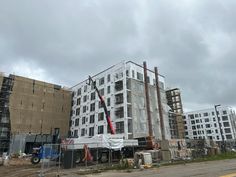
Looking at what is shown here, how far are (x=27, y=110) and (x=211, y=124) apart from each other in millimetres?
87338

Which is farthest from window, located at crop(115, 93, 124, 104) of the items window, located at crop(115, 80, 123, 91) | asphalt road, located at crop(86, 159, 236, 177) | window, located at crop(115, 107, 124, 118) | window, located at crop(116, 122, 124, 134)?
asphalt road, located at crop(86, 159, 236, 177)

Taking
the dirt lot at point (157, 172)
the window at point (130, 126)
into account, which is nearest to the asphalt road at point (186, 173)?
the dirt lot at point (157, 172)

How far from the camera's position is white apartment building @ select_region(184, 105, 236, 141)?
109750 millimetres

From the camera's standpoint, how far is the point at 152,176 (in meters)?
15.5

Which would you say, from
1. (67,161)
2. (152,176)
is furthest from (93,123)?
(152,176)

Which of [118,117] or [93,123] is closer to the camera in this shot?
[118,117]

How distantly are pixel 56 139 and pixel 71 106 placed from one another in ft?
136

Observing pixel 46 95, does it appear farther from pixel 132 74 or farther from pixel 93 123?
pixel 132 74

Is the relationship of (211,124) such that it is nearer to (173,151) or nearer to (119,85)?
(119,85)

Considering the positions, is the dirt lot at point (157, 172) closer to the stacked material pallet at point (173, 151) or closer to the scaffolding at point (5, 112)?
the stacked material pallet at point (173, 151)

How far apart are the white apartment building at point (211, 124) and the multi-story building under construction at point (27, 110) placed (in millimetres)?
68779

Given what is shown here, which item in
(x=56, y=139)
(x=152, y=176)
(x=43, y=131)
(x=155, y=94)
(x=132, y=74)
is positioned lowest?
(x=152, y=176)

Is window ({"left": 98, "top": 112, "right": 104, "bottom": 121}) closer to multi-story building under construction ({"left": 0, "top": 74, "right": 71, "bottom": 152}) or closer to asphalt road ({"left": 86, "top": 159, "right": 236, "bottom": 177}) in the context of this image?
multi-story building under construction ({"left": 0, "top": 74, "right": 71, "bottom": 152})

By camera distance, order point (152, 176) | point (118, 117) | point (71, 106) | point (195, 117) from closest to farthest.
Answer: point (152, 176) → point (118, 117) → point (71, 106) → point (195, 117)
